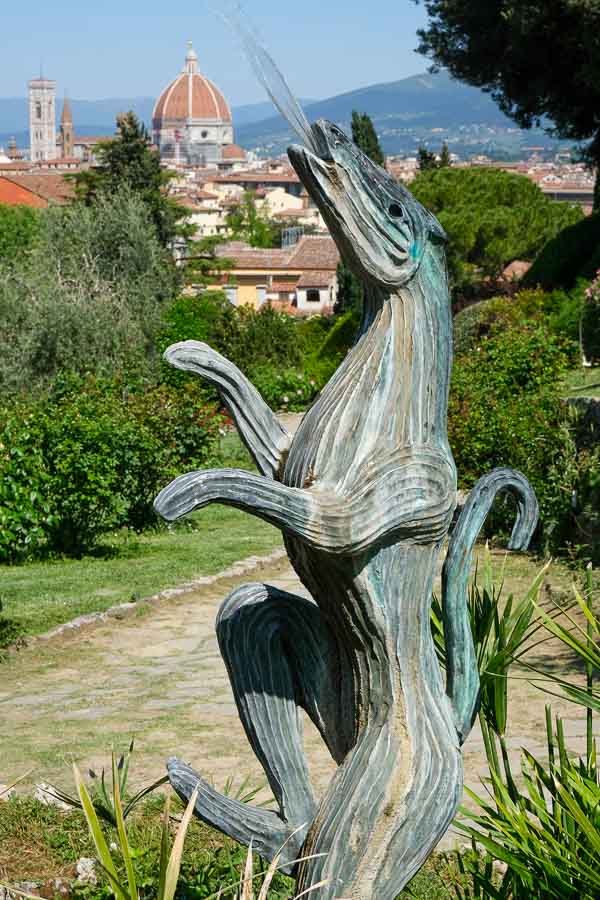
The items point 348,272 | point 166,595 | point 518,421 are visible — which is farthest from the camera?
point 348,272

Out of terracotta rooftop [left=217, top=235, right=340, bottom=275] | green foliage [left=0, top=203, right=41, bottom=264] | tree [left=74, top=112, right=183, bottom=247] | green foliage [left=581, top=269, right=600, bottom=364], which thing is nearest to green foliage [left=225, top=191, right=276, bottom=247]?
terracotta rooftop [left=217, top=235, right=340, bottom=275]

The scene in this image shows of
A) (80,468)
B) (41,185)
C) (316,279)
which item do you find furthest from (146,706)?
(41,185)

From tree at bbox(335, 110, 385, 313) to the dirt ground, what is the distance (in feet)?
76.2

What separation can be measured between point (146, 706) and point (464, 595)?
4464mm

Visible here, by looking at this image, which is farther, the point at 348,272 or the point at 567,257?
the point at 348,272

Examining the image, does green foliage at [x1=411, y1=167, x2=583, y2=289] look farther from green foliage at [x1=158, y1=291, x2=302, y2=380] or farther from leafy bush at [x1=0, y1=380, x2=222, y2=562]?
leafy bush at [x1=0, y1=380, x2=222, y2=562]

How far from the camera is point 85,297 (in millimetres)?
21078

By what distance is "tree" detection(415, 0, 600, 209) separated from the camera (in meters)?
21.2

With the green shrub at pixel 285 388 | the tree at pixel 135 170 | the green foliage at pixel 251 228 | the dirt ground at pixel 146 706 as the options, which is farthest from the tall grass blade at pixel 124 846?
the green foliage at pixel 251 228

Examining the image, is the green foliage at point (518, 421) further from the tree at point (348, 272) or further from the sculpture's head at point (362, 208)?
the tree at point (348, 272)

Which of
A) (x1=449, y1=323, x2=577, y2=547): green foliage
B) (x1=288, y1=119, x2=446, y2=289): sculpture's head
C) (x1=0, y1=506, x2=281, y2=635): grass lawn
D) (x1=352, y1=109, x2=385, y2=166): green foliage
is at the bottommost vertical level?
(x1=0, y1=506, x2=281, y2=635): grass lawn

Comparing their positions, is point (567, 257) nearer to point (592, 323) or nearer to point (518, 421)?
point (592, 323)

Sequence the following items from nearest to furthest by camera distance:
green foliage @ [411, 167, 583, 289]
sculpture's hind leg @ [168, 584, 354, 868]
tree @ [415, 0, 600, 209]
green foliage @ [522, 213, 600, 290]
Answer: sculpture's hind leg @ [168, 584, 354, 868], tree @ [415, 0, 600, 209], green foliage @ [522, 213, 600, 290], green foliage @ [411, 167, 583, 289]

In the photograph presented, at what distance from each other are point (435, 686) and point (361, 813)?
334mm
